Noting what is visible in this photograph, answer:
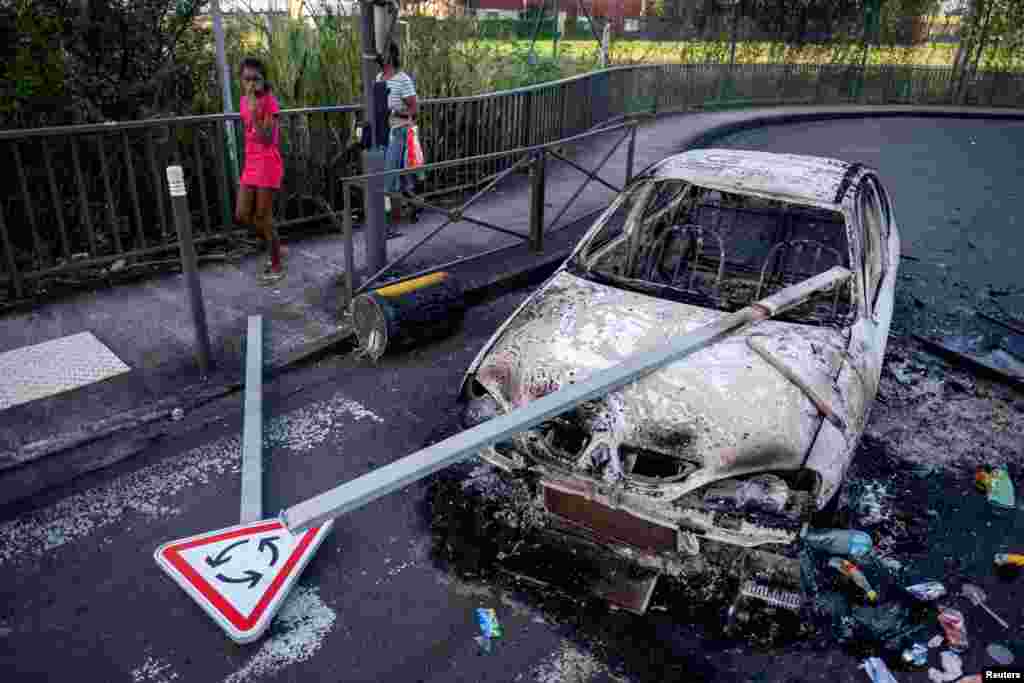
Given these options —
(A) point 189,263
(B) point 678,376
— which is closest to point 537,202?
(A) point 189,263

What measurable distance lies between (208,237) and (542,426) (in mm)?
4670

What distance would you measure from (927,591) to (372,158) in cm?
489

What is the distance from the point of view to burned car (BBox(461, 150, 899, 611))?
3215 mm

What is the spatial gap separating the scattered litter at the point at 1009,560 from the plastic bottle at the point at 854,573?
0.74 metres

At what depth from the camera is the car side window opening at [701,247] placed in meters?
4.60

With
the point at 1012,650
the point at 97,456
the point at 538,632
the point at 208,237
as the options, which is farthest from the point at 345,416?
the point at 1012,650

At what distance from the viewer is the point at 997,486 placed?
13.8 feet

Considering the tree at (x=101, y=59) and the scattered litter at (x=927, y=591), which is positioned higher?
the tree at (x=101, y=59)

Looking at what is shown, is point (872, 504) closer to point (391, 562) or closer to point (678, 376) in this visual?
point (678, 376)

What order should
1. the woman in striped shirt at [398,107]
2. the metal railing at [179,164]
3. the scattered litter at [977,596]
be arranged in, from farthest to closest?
the woman in striped shirt at [398,107]
the metal railing at [179,164]
the scattered litter at [977,596]

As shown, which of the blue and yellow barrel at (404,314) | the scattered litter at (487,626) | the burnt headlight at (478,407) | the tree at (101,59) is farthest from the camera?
the tree at (101,59)

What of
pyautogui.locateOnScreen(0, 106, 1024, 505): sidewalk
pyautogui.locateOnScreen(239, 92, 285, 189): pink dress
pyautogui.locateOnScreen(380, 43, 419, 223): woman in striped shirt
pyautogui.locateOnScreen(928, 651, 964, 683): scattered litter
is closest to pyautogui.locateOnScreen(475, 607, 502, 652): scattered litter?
pyautogui.locateOnScreen(928, 651, 964, 683): scattered litter

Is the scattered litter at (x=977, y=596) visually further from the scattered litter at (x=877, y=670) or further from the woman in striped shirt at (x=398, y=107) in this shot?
the woman in striped shirt at (x=398, y=107)

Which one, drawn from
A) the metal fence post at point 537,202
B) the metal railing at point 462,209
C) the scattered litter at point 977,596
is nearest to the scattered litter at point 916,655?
the scattered litter at point 977,596
